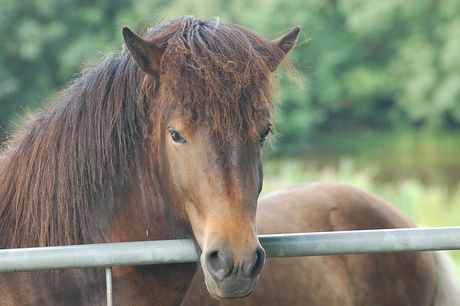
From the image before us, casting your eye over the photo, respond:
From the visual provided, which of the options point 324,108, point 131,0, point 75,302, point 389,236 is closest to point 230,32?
point 389,236

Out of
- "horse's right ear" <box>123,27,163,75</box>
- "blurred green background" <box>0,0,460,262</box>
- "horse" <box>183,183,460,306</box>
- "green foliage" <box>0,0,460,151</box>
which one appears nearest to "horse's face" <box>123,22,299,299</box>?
"horse's right ear" <box>123,27,163,75</box>

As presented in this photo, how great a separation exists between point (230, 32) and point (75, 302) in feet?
3.73

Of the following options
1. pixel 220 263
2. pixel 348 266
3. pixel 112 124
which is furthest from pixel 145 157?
pixel 348 266

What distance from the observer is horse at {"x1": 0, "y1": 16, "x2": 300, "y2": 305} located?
6.15 feet

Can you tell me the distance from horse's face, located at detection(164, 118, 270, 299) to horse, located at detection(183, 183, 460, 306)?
4.27 ft

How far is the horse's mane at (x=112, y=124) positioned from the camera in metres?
1.94

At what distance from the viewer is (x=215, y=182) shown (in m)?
1.81

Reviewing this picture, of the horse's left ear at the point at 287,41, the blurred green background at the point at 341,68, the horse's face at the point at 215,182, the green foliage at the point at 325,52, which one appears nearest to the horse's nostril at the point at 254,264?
the horse's face at the point at 215,182

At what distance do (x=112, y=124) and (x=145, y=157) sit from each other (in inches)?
6.9

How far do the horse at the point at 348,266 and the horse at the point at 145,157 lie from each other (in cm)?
122

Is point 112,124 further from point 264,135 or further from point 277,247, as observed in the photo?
point 277,247

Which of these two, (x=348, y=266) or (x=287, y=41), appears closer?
(x=287, y=41)

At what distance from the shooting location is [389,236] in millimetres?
1712

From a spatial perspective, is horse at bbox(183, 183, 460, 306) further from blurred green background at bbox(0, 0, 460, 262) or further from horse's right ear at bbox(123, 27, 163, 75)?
blurred green background at bbox(0, 0, 460, 262)
